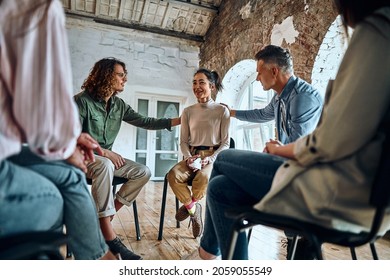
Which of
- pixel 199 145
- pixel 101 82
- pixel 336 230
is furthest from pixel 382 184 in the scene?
pixel 101 82

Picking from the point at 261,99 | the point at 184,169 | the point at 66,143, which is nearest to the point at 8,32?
the point at 66,143

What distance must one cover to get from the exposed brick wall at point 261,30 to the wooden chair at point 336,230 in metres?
2.31

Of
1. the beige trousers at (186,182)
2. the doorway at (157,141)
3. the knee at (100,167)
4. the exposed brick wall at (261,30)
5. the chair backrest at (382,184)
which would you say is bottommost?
the doorway at (157,141)

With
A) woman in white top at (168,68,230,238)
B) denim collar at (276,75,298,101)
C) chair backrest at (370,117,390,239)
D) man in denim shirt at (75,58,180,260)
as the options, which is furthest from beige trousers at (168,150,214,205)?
chair backrest at (370,117,390,239)

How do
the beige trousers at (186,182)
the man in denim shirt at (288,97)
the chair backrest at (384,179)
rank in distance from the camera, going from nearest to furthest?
the chair backrest at (384,179)
the man in denim shirt at (288,97)
the beige trousers at (186,182)

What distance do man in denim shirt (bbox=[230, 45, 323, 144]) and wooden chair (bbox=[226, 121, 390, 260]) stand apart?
2.78 ft

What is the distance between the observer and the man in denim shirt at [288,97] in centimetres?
143

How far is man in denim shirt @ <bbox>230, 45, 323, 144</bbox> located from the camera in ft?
4.69

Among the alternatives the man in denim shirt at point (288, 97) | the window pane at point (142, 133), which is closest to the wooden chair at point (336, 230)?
the man in denim shirt at point (288, 97)

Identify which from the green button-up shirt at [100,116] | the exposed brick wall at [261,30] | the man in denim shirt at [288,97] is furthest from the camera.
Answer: the exposed brick wall at [261,30]

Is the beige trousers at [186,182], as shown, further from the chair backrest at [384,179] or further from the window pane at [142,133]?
the window pane at [142,133]

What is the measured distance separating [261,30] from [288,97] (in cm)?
231

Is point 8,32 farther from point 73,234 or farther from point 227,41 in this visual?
point 227,41

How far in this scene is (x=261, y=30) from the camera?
11.4 feet
